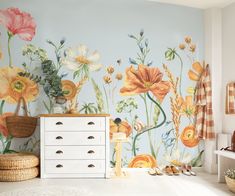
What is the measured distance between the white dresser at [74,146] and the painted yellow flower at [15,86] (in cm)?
60

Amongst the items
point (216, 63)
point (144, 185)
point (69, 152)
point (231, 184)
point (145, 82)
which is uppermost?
point (216, 63)

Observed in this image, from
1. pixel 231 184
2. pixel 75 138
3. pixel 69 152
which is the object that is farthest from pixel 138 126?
pixel 231 184

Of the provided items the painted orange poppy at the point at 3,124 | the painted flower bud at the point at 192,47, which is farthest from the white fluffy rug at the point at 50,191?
the painted flower bud at the point at 192,47

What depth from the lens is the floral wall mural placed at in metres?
4.80

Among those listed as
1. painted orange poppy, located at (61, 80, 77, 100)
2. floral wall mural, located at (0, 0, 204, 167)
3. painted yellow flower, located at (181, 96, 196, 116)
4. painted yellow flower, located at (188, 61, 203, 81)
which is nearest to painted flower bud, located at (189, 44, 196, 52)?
floral wall mural, located at (0, 0, 204, 167)

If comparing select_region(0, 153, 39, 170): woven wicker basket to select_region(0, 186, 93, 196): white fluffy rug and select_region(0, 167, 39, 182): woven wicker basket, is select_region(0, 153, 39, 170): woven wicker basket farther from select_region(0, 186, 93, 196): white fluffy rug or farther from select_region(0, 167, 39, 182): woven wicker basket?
select_region(0, 186, 93, 196): white fluffy rug

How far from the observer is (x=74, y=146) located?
14.5 ft

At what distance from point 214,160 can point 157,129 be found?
0.97m

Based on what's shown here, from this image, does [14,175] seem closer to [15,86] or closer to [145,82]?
[15,86]

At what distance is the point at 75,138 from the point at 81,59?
125cm

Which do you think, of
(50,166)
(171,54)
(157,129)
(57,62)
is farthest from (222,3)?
(50,166)

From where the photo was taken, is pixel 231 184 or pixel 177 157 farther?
pixel 177 157

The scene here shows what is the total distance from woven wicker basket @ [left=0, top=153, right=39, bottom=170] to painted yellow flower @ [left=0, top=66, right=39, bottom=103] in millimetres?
917

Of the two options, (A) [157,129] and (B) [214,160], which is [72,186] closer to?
(A) [157,129]
